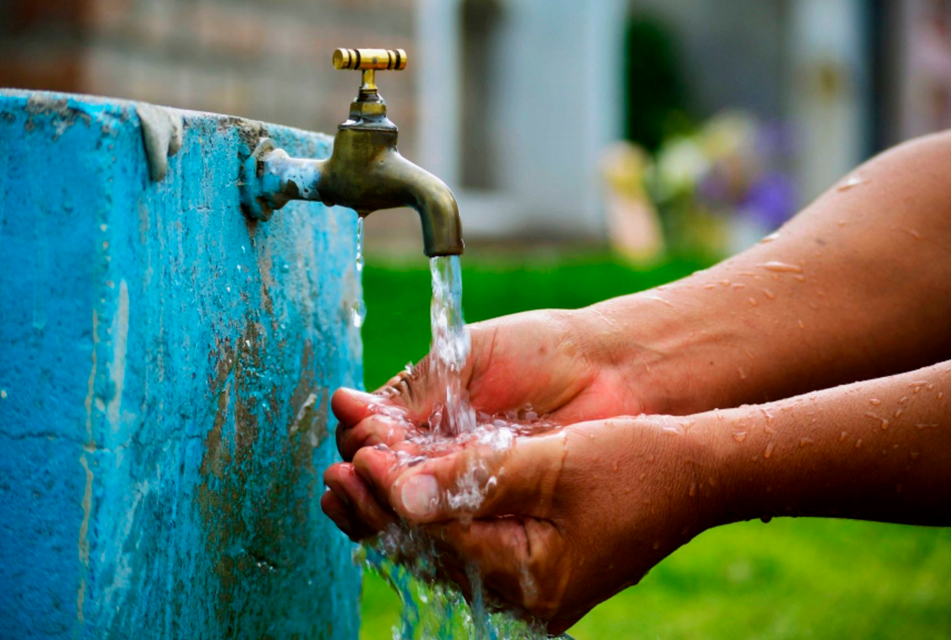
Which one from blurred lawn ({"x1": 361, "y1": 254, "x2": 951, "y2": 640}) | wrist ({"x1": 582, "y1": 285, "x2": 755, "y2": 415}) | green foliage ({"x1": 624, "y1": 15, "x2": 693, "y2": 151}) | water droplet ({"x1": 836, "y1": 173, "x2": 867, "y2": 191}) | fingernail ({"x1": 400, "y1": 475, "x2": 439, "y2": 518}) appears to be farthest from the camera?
green foliage ({"x1": 624, "y1": 15, "x2": 693, "y2": 151})

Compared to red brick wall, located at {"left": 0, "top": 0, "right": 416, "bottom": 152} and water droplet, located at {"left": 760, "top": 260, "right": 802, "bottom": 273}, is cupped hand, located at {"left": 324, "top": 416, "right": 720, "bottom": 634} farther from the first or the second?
red brick wall, located at {"left": 0, "top": 0, "right": 416, "bottom": 152}

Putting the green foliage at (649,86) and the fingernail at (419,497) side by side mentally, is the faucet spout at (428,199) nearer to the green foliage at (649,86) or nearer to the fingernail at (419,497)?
the fingernail at (419,497)

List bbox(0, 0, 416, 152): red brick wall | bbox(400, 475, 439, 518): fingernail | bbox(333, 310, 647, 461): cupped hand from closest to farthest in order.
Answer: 1. bbox(400, 475, 439, 518): fingernail
2. bbox(333, 310, 647, 461): cupped hand
3. bbox(0, 0, 416, 152): red brick wall

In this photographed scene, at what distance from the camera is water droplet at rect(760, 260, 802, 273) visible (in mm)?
1658

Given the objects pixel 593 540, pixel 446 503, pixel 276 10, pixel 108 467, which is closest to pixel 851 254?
pixel 593 540

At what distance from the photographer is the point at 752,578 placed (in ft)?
8.57

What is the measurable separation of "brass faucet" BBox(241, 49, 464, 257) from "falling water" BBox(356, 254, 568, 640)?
58 mm

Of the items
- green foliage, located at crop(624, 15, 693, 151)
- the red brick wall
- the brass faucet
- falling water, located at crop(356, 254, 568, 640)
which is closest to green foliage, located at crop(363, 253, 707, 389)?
the red brick wall

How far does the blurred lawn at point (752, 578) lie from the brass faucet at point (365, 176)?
3.80 feet

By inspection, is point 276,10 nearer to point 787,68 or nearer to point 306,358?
point 306,358

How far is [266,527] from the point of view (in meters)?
1.34

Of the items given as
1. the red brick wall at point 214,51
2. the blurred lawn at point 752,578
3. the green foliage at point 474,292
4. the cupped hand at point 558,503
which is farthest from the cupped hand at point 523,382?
the red brick wall at point 214,51

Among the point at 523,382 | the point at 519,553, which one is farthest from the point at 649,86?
the point at 519,553

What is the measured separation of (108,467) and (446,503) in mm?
333
